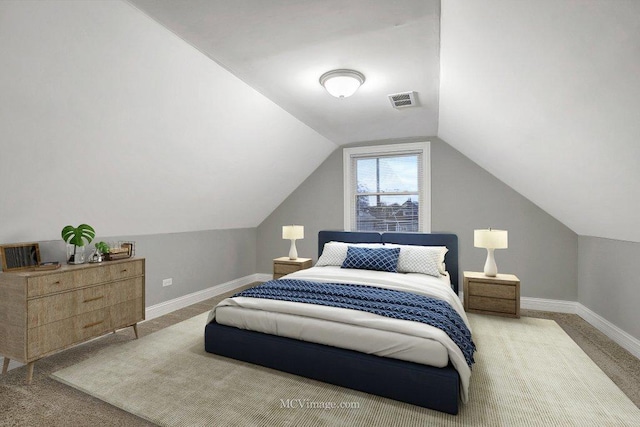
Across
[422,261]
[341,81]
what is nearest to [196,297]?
[422,261]

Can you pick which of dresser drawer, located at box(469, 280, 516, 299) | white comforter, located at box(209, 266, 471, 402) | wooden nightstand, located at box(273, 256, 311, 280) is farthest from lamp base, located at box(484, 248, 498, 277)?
wooden nightstand, located at box(273, 256, 311, 280)

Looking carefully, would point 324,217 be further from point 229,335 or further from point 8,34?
point 8,34

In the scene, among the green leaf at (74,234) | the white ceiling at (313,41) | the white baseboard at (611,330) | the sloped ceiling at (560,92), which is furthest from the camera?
the white baseboard at (611,330)

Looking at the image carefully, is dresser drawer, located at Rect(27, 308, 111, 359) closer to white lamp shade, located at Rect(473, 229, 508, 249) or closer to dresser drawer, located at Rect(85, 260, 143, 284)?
dresser drawer, located at Rect(85, 260, 143, 284)

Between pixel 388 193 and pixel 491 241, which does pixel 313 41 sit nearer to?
pixel 491 241

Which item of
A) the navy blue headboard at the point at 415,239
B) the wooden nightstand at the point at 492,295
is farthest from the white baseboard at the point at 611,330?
the navy blue headboard at the point at 415,239

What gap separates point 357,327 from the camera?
222cm

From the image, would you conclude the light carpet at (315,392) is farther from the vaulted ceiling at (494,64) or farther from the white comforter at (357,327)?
the vaulted ceiling at (494,64)

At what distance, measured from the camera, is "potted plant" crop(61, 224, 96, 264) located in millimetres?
2641

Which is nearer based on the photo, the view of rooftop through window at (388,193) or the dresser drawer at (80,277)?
the dresser drawer at (80,277)

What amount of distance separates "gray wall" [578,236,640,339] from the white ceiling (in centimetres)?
229

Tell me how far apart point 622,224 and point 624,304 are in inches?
32.7

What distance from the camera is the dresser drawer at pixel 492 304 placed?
3.63 metres

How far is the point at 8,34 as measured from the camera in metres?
1.65
